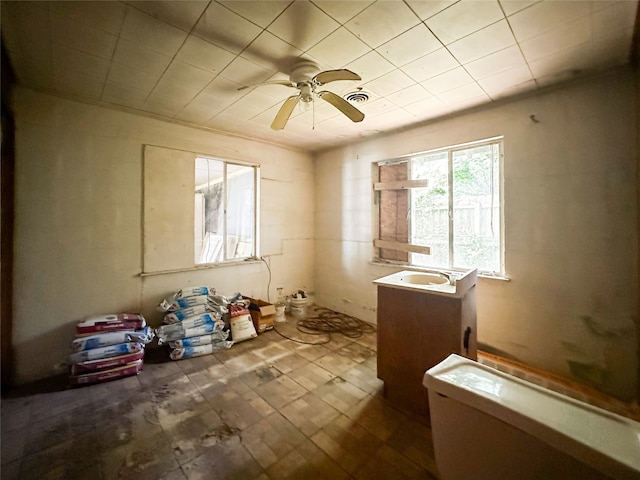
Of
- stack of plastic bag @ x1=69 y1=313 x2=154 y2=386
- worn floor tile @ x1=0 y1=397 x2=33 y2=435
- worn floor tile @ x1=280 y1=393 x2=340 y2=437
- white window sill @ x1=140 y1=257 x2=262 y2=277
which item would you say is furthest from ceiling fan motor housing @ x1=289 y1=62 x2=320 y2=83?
worn floor tile @ x1=0 y1=397 x2=33 y2=435

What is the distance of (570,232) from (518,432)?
2.22 m

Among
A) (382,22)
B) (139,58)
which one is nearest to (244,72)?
(139,58)

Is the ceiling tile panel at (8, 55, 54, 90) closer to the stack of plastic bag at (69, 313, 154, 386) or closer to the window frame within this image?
the window frame

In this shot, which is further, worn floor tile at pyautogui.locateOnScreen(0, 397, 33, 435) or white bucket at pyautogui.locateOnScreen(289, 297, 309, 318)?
white bucket at pyautogui.locateOnScreen(289, 297, 309, 318)

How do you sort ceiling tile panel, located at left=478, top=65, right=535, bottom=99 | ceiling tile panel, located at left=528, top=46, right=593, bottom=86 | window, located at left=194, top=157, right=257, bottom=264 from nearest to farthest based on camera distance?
1. ceiling tile panel, located at left=528, top=46, right=593, bottom=86
2. ceiling tile panel, located at left=478, top=65, right=535, bottom=99
3. window, located at left=194, top=157, right=257, bottom=264

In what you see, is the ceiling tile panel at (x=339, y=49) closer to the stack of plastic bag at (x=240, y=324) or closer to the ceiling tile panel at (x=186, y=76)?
the ceiling tile panel at (x=186, y=76)

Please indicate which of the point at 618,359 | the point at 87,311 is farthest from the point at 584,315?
the point at 87,311

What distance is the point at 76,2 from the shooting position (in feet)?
4.85

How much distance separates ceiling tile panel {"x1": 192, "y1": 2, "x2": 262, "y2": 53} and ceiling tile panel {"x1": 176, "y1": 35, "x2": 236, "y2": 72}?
0.06 metres

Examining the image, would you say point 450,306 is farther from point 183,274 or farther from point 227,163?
point 227,163

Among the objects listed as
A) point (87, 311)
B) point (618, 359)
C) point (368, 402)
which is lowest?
point (368, 402)

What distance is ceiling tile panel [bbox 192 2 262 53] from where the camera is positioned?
61.6 inches

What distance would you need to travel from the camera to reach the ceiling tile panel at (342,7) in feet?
4.84

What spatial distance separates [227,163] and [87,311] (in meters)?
2.37
